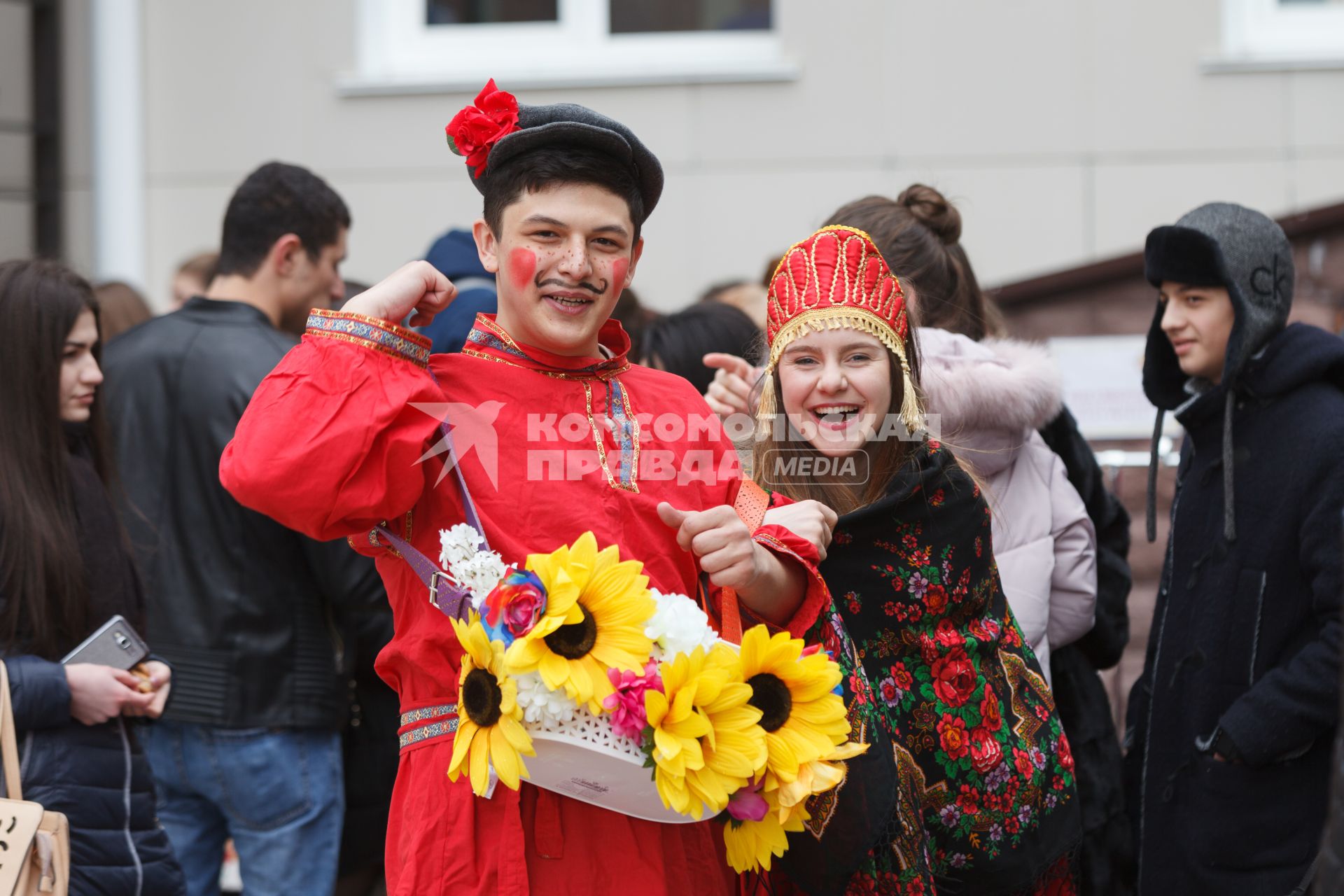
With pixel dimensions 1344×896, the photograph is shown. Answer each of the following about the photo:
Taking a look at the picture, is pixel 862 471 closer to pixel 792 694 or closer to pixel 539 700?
pixel 792 694

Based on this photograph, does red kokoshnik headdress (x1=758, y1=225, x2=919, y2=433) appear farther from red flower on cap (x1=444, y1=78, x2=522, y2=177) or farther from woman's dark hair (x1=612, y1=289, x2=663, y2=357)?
woman's dark hair (x1=612, y1=289, x2=663, y2=357)

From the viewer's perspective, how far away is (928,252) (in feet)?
10.7

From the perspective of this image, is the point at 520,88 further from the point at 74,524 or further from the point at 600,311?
the point at 600,311

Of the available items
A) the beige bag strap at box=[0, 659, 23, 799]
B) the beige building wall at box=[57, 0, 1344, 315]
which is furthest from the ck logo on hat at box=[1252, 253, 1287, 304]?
the beige building wall at box=[57, 0, 1344, 315]

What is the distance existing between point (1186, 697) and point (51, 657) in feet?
8.03

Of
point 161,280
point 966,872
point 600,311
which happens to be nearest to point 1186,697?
point 966,872

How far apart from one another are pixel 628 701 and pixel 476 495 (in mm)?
409

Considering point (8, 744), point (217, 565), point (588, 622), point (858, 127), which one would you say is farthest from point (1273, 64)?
point (8, 744)

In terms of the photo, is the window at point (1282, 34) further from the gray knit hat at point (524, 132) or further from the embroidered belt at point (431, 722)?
the embroidered belt at point (431, 722)

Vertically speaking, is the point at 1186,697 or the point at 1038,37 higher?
the point at 1038,37

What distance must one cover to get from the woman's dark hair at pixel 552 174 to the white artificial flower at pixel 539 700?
0.73m

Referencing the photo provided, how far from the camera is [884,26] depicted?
6.46 metres

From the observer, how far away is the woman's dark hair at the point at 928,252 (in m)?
3.23

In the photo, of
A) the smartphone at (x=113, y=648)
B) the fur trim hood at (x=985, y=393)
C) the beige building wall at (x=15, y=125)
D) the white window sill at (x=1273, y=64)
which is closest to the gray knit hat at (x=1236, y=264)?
the fur trim hood at (x=985, y=393)
